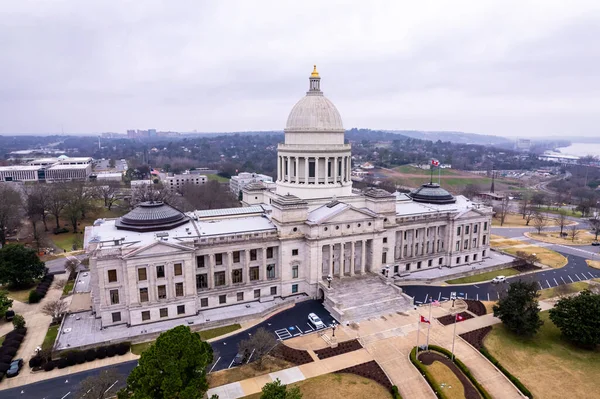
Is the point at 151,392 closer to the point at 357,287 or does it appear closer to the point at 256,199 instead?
the point at 357,287

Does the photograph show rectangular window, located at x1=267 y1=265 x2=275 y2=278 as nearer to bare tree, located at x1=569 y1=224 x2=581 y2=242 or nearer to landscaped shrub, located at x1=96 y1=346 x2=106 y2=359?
landscaped shrub, located at x1=96 y1=346 x2=106 y2=359

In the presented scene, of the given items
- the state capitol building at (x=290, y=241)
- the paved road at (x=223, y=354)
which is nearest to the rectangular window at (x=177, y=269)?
the state capitol building at (x=290, y=241)

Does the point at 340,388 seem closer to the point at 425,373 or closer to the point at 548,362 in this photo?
the point at 425,373

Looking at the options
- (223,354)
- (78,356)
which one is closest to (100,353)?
(78,356)

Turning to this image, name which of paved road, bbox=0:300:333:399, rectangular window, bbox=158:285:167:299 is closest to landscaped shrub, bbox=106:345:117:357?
paved road, bbox=0:300:333:399

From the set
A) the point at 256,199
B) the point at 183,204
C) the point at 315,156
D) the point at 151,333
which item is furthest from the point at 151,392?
the point at 183,204
